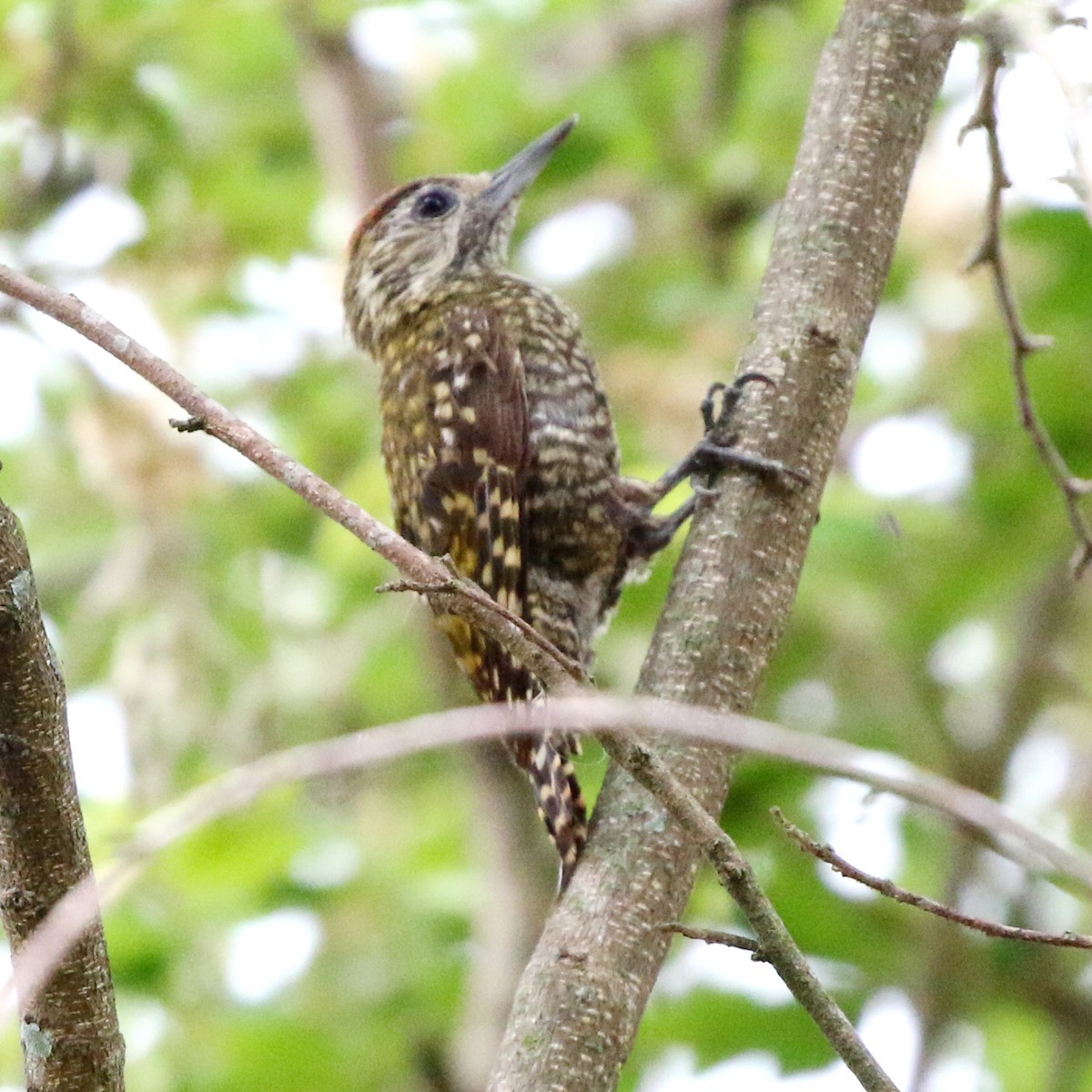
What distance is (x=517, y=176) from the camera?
4320 millimetres

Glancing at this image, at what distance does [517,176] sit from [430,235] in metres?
0.28

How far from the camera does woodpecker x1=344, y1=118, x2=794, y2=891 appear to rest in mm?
3318

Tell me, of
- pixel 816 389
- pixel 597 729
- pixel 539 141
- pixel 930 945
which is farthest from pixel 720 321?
pixel 597 729

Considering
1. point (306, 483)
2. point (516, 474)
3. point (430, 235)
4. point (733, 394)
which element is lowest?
point (306, 483)

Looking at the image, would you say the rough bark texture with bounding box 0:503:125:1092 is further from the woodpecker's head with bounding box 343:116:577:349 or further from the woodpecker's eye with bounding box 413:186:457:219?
the woodpecker's eye with bounding box 413:186:457:219

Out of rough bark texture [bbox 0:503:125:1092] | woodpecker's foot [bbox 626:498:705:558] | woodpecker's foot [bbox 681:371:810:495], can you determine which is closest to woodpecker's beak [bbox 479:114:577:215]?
woodpecker's foot [bbox 626:498:705:558]

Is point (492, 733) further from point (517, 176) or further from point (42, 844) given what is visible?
point (517, 176)

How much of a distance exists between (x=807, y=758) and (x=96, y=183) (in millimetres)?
3881

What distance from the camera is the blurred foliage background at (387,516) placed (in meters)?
3.85

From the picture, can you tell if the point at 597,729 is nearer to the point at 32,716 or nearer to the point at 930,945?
the point at 32,716

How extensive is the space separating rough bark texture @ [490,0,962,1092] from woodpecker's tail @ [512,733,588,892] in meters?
0.32

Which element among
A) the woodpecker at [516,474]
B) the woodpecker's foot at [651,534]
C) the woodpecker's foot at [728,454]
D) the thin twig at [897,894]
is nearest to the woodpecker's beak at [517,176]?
the woodpecker at [516,474]

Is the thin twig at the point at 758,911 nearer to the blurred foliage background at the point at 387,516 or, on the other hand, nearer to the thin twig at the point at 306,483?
the thin twig at the point at 306,483

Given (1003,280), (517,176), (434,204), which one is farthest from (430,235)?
(1003,280)
